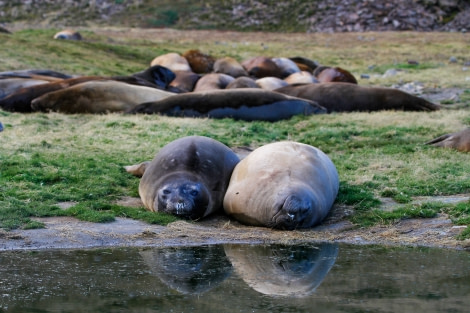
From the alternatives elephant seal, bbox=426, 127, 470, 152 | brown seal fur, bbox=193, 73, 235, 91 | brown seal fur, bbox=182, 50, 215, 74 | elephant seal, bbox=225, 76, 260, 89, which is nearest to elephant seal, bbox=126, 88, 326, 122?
elephant seal, bbox=225, 76, 260, 89

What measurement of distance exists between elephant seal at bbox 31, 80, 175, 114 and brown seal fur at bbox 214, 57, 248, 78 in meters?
5.64

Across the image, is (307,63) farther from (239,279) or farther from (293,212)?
(239,279)

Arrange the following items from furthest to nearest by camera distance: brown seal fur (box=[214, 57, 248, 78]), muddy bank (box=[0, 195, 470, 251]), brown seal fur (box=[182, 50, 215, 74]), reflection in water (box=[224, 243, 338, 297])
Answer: brown seal fur (box=[182, 50, 215, 74]) < brown seal fur (box=[214, 57, 248, 78]) < muddy bank (box=[0, 195, 470, 251]) < reflection in water (box=[224, 243, 338, 297])

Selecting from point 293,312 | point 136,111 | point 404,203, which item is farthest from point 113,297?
point 136,111

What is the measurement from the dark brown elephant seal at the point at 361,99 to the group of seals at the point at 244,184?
664cm

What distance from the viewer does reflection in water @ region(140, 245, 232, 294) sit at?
6250 millimetres

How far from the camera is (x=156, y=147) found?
39.9ft

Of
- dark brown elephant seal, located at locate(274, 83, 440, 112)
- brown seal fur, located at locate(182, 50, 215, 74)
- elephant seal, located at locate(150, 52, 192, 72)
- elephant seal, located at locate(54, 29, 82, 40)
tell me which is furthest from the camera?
elephant seal, located at locate(54, 29, 82, 40)

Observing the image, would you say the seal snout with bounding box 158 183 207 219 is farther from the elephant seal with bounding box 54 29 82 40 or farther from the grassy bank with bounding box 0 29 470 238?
the elephant seal with bounding box 54 29 82 40

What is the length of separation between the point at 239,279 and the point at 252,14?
34.3 meters

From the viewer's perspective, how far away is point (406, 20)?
3709cm

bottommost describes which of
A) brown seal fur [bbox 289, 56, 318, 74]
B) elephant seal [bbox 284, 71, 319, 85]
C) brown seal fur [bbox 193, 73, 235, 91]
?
brown seal fur [bbox 289, 56, 318, 74]

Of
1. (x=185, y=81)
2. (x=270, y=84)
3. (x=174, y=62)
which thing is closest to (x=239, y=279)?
(x=270, y=84)

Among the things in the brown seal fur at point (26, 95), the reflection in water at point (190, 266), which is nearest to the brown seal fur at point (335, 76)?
the brown seal fur at point (26, 95)
